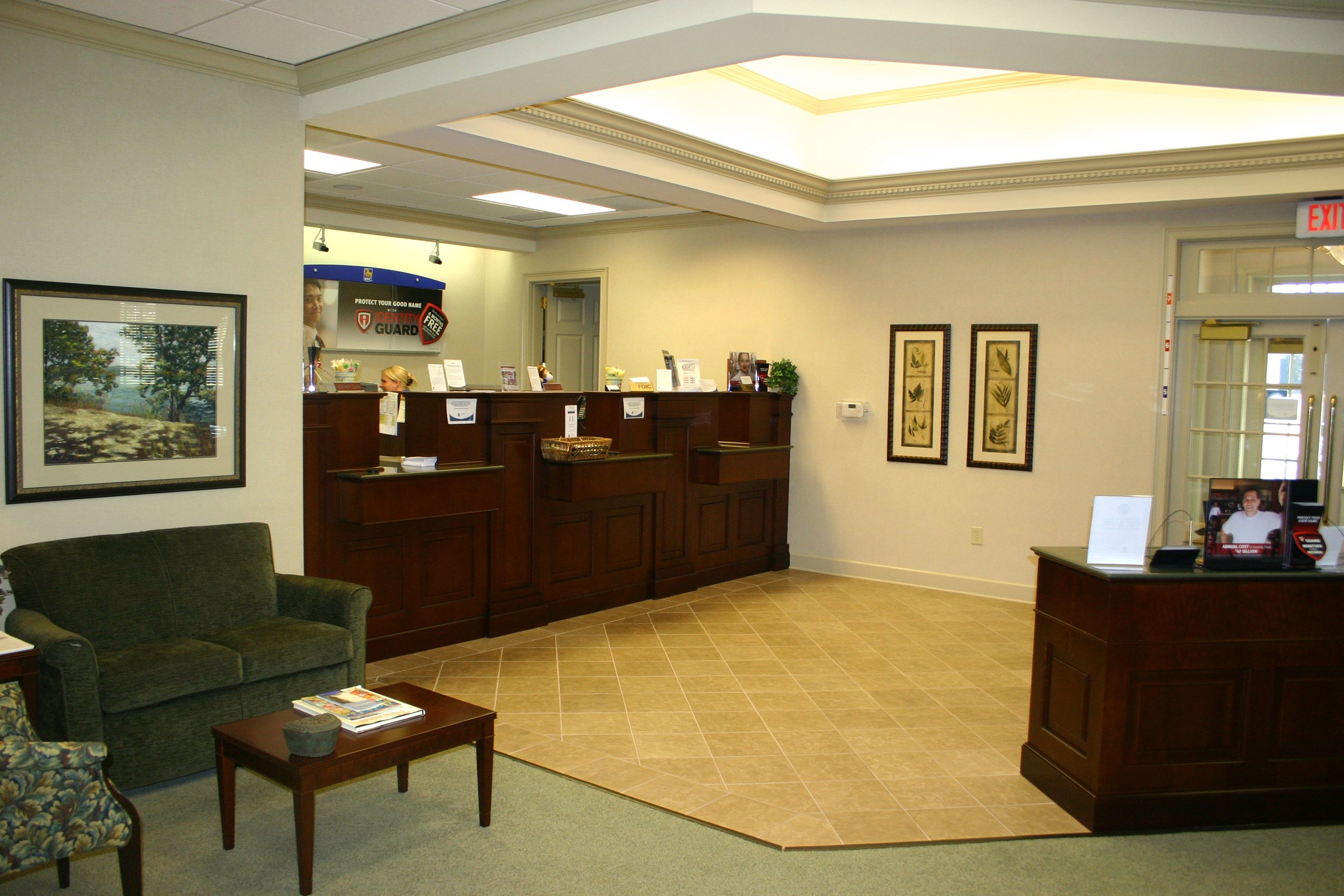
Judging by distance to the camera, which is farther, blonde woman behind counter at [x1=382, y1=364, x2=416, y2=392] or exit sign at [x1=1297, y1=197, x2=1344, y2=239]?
exit sign at [x1=1297, y1=197, x2=1344, y2=239]

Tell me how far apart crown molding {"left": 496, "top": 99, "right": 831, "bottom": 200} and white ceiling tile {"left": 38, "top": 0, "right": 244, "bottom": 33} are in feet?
4.06

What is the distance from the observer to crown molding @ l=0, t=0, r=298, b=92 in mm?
3664

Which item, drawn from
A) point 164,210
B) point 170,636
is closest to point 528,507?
point 170,636

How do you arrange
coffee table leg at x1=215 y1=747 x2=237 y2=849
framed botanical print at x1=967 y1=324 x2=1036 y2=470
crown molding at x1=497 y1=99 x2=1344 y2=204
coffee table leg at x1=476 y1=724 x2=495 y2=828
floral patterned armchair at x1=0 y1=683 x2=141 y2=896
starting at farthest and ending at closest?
framed botanical print at x1=967 y1=324 x2=1036 y2=470 < crown molding at x1=497 y1=99 x2=1344 y2=204 < coffee table leg at x1=476 y1=724 x2=495 y2=828 < coffee table leg at x1=215 y1=747 x2=237 y2=849 < floral patterned armchair at x1=0 y1=683 x2=141 y2=896

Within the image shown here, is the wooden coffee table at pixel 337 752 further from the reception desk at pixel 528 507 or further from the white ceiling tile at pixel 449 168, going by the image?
the white ceiling tile at pixel 449 168

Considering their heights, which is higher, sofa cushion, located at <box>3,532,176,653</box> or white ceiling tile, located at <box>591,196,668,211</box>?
white ceiling tile, located at <box>591,196,668,211</box>

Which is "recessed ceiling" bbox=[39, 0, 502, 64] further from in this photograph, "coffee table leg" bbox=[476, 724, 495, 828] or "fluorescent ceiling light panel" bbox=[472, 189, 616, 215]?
Answer: "fluorescent ceiling light panel" bbox=[472, 189, 616, 215]

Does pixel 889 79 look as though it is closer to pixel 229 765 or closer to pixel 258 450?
pixel 258 450

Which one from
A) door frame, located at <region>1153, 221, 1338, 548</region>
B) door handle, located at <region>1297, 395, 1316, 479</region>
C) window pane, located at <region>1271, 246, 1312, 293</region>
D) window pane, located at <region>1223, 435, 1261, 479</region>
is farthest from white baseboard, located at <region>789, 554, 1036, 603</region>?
window pane, located at <region>1271, 246, 1312, 293</region>

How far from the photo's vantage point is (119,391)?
4012mm

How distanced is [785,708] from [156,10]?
406cm

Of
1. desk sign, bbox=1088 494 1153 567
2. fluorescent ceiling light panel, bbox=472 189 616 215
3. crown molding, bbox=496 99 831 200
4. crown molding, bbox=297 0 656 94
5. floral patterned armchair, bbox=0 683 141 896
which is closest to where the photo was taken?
floral patterned armchair, bbox=0 683 141 896

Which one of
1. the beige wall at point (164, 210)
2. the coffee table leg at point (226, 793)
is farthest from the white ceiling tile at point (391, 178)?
the coffee table leg at point (226, 793)

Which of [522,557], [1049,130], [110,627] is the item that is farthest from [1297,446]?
[110,627]
